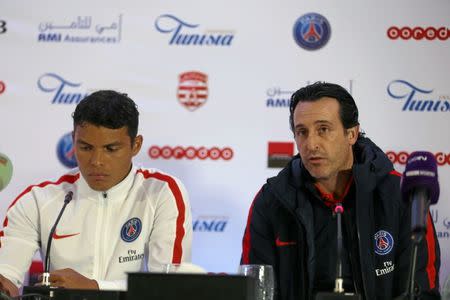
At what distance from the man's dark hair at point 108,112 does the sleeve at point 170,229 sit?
29cm

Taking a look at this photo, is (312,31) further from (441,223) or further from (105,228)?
(105,228)

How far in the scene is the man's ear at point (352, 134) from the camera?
335 cm

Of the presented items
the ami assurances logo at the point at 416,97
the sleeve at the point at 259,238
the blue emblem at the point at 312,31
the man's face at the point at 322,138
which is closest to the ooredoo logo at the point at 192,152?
the blue emblem at the point at 312,31

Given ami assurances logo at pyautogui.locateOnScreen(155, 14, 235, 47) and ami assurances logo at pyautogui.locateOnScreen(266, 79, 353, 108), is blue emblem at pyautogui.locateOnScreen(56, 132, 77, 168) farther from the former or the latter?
ami assurances logo at pyautogui.locateOnScreen(266, 79, 353, 108)

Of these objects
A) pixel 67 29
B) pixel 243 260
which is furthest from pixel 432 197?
pixel 67 29

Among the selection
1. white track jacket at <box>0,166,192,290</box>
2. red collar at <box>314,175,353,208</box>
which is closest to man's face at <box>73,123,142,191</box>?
white track jacket at <box>0,166,192,290</box>

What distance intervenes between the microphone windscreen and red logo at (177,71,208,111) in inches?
97.3

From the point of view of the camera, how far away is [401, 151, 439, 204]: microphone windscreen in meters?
2.08

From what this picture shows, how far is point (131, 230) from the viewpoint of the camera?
3.50m

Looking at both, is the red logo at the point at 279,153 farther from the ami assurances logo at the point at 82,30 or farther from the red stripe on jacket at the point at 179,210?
the ami assurances logo at the point at 82,30

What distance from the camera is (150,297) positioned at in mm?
1984

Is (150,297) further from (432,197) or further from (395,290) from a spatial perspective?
(395,290)

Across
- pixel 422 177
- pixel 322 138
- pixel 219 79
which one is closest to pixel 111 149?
pixel 322 138

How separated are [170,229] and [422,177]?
1.58 metres
